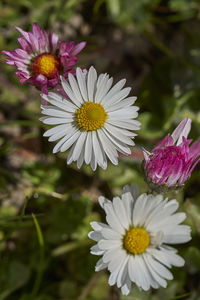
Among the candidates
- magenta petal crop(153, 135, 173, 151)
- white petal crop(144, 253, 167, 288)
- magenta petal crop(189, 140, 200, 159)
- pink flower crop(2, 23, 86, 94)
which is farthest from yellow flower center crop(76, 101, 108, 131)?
white petal crop(144, 253, 167, 288)

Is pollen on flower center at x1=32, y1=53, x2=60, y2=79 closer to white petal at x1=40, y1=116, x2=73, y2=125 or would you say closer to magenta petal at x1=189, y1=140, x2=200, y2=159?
white petal at x1=40, y1=116, x2=73, y2=125

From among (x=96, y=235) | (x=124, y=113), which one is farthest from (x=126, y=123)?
(x=96, y=235)

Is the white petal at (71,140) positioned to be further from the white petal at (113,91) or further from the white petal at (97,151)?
the white petal at (113,91)

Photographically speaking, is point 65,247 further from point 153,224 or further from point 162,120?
point 162,120

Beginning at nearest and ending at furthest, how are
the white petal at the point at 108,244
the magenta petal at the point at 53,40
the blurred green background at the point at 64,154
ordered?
the white petal at the point at 108,244 < the magenta petal at the point at 53,40 < the blurred green background at the point at 64,154

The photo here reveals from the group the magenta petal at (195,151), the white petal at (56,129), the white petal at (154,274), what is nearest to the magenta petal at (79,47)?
the white petal at (56,129)

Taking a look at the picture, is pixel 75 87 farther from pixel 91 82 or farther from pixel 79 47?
pixel 79 47

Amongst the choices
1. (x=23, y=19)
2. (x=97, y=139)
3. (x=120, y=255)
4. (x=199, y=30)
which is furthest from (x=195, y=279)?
(x=23, y=19)
